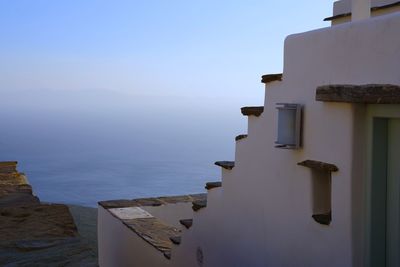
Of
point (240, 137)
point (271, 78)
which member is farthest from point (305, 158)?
point (240, 137)

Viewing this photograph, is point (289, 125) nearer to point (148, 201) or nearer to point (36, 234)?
point (36, 234)

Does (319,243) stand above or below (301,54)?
below

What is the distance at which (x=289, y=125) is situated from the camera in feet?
11.7

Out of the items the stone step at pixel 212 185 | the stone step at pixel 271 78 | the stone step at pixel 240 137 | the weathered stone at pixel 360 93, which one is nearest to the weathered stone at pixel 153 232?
the stone step at pixel 212 185

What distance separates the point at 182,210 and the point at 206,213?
9.35 feet

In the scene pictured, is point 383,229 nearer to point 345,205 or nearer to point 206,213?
point 345,205

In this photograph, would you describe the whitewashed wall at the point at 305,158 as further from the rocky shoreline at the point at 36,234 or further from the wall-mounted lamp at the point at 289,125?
the rocky shoreline at the point at 36,234

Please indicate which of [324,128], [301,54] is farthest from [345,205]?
[301,54]

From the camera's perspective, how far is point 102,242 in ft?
25.0

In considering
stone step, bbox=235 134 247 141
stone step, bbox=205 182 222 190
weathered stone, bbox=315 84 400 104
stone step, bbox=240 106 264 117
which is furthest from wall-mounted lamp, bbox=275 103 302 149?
stone step, bbox=205 182 222 190

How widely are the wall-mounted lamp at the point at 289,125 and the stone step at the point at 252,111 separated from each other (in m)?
0.49

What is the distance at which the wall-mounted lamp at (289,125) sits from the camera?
3.52 meters

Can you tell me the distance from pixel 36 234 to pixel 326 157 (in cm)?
333

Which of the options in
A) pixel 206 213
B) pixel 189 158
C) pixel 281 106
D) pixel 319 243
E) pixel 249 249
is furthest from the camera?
pixel 189 158
